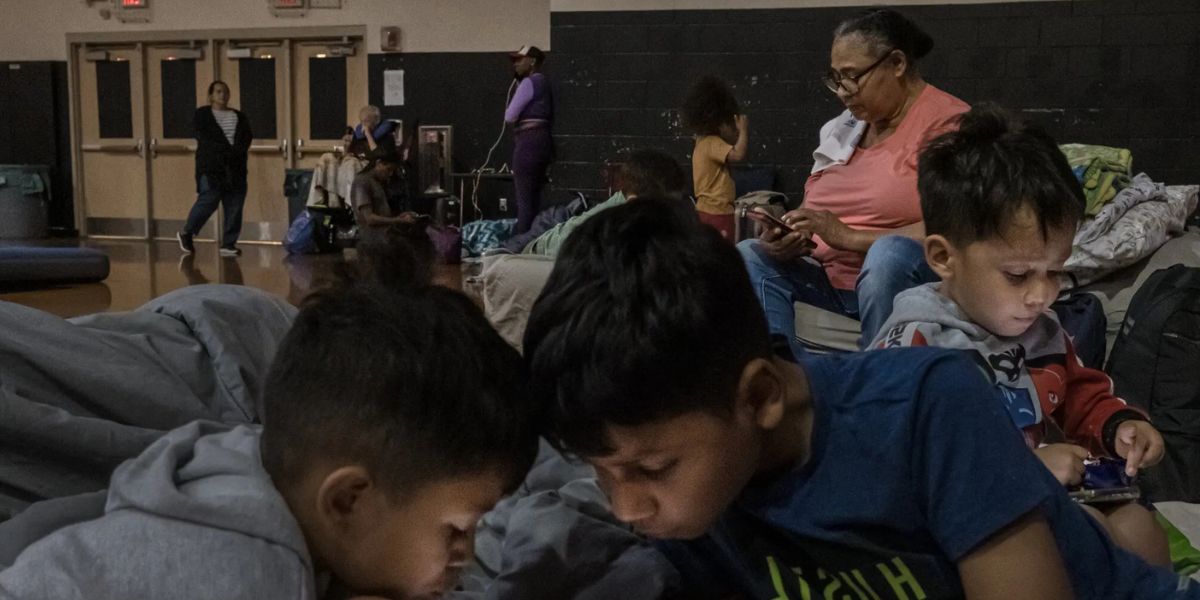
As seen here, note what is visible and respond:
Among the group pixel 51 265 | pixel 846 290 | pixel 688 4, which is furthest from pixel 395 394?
pixel 688 4

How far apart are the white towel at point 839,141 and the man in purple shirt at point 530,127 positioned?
4.52 meters

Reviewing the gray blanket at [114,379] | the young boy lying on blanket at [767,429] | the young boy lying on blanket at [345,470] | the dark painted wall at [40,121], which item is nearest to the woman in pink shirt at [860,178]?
the gray blanket at [114,379]

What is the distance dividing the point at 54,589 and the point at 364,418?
0.31 meters

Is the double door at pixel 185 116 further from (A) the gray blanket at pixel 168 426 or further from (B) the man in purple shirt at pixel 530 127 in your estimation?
(A) the gray blanket at pixel 168 426

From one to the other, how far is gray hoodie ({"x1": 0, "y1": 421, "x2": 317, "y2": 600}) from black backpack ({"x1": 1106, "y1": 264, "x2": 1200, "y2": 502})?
2482mm

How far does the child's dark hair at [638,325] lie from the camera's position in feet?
3.17

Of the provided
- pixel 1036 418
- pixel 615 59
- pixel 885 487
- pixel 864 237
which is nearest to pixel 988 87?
pixel 615 59

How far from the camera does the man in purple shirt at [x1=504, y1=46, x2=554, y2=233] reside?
7.15 m

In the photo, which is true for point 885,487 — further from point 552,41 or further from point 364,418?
point 552,41

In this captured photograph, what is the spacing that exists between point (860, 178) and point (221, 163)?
7.55m

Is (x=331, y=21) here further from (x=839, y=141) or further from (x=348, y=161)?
(x=839, y=141)

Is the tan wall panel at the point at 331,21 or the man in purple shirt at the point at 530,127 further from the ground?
the tan wall panel at the point at 331,21

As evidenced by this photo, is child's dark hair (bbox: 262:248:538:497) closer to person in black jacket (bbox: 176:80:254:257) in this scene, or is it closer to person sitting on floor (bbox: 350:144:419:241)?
person sitting on floor (bbox: 350:144:419:241)

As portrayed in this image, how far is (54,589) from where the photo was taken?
2.91 feet
